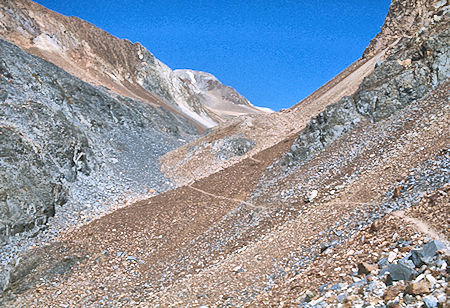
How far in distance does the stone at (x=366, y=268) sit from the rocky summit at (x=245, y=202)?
36 millimetres

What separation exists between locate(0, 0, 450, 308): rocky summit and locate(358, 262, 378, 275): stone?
0.04m

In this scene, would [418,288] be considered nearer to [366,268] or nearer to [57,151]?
[366,268]

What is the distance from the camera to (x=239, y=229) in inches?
564

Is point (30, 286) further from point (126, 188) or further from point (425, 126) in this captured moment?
point (425, 126)

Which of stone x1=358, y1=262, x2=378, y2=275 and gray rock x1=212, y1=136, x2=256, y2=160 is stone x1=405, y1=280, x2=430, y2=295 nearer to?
stone x1=358, y1=262, x2=378, y2=275

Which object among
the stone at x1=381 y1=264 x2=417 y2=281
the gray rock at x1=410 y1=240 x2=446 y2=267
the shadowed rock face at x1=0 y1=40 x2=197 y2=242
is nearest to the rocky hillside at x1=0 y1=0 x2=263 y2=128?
the shadowed rock face at x1=0 y1=40 x2=197 y2=242

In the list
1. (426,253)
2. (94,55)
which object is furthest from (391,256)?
(94,55)

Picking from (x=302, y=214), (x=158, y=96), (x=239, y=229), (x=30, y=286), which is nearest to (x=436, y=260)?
(x=302, y=214)

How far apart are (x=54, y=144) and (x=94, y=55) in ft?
147

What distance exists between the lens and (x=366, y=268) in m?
7.14

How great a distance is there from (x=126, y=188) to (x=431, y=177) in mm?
18625

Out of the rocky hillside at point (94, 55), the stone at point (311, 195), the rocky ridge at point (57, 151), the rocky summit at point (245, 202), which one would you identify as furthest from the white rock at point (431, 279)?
the rocky hillside at point (94, 55)

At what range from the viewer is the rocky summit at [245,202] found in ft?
26.8

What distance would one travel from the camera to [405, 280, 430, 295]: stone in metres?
5.62
